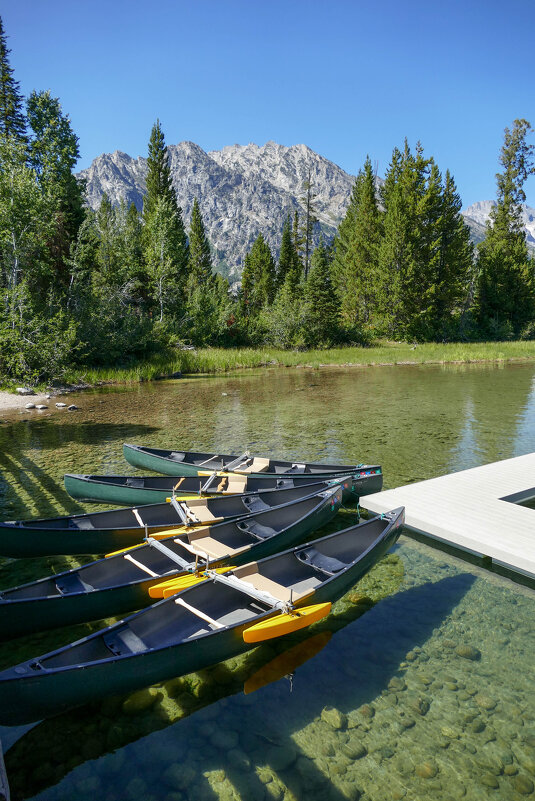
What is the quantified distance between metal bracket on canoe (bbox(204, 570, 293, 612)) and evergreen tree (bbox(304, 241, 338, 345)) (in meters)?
37.5

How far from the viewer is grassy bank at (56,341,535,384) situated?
28672 mm

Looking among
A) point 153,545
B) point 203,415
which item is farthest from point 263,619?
point 203,415

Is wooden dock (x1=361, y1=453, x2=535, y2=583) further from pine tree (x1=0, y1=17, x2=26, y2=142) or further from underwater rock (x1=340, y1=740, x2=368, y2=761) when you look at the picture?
pine tree (x1=0, y1=17, x2=26, y2=142)

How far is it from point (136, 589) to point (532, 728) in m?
3.66

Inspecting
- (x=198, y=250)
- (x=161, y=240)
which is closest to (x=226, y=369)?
(x=161, y=240)

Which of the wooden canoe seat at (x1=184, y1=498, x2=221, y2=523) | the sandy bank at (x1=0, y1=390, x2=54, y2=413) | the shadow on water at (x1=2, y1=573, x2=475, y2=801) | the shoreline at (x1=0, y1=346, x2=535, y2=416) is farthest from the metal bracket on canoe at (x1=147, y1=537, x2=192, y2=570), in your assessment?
the sandy bank at (x1=0, y1=390, x2=54, y2=413)

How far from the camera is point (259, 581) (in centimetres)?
499

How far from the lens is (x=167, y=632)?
4285 mm

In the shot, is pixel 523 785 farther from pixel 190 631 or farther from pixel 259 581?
pixel 190 631

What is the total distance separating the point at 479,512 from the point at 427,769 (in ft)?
14.7

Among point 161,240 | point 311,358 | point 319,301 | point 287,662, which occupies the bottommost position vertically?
point 287,662

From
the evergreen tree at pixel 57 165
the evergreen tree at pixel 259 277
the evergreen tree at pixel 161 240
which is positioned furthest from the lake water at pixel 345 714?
the evergreen tree at pixel 259 277

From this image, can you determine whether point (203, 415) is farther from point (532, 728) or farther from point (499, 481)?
point (532, 728)

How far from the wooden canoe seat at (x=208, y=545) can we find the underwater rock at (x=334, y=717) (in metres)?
1.91
